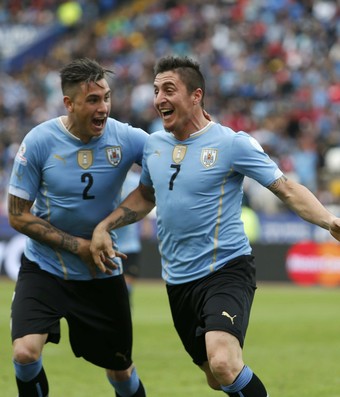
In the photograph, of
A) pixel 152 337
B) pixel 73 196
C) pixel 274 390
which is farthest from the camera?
pixel 152 337

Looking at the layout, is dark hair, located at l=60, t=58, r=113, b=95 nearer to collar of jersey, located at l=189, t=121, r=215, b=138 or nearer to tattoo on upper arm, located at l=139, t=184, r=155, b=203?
collar of jersey, located at l=189, t=121, r=215, b=138

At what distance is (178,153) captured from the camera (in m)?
7.12

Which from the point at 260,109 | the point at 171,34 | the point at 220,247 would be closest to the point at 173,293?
the point at 220,247

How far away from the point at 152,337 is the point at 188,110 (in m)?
7.14

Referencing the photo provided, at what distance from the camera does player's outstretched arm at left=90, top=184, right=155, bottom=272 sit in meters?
7.24

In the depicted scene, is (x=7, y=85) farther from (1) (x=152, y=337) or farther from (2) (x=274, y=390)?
(2) (x=274, y=390)

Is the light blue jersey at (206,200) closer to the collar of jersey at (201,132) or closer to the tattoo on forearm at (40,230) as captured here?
the collar of jersey at (201,132)

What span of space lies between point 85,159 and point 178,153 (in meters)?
0.74

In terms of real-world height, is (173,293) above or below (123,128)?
below

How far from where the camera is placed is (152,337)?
13.8 m

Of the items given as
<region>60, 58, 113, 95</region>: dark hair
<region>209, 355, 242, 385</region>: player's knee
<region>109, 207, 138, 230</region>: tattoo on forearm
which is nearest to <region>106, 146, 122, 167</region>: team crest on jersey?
<region>109, 207, 138, 230</region>: tattoo on forearm

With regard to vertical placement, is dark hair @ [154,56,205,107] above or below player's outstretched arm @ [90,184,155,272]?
above

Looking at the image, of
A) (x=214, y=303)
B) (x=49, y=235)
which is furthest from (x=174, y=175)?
(x=49, y=235)

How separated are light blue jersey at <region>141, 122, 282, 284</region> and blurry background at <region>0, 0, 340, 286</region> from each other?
1375 cm
